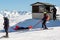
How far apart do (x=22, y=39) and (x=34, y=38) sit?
2.87 feet

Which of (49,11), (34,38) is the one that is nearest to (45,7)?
(49,11)

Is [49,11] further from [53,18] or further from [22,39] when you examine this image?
[22,39]

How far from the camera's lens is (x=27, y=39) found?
1717cm

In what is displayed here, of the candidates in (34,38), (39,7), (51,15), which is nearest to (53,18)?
(51,15)

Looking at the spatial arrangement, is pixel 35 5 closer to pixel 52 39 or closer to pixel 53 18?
pixel 53 18

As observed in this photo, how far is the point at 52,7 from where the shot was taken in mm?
38719

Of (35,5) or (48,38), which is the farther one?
(35,5)

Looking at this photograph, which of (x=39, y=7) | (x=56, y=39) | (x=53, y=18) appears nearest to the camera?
(x=56, y=39)

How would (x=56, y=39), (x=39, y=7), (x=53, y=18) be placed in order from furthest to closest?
(x=39, y=7) → (x=53, y=18) → (x=56, y=39)

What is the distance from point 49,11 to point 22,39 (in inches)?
820

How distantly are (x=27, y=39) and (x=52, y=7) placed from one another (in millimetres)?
22095

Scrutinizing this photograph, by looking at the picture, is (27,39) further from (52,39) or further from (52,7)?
(52,7)

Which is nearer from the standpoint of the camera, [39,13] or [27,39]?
[27,39]

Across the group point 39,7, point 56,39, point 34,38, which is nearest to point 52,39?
point 56,39
